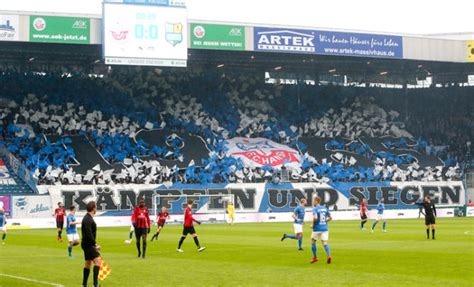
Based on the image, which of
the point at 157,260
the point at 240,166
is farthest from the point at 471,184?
the point at 157,260

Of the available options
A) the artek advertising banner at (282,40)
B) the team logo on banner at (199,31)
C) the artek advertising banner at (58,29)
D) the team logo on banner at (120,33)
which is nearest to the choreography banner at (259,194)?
the artek advertising banner at (58,29)

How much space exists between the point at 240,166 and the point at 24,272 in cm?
4743

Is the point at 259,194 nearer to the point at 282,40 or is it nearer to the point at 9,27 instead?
the point at 282,40

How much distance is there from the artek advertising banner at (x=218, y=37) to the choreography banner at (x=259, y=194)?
11.1 metres

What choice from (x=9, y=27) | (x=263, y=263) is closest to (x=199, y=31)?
(x=9, y=27)

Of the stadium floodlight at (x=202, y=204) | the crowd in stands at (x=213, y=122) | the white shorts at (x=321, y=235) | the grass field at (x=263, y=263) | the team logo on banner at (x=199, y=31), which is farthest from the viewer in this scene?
the crowd in stands at (x=213, y=122)

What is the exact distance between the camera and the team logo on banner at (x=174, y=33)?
64188 mm

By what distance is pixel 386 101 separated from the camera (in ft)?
284

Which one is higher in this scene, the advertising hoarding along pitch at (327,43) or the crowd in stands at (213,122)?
the advertising hoarding along pitch at (327,43)

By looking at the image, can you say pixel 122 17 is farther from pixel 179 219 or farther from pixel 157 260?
pixel 157 260

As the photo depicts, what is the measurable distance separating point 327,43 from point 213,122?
13.7 meters

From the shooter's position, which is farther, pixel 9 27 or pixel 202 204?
pixel 202 204

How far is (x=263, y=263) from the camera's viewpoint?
26.9m

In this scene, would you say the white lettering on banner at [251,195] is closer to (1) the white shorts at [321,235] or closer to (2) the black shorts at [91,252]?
(1) the white shorts at [321,235]
